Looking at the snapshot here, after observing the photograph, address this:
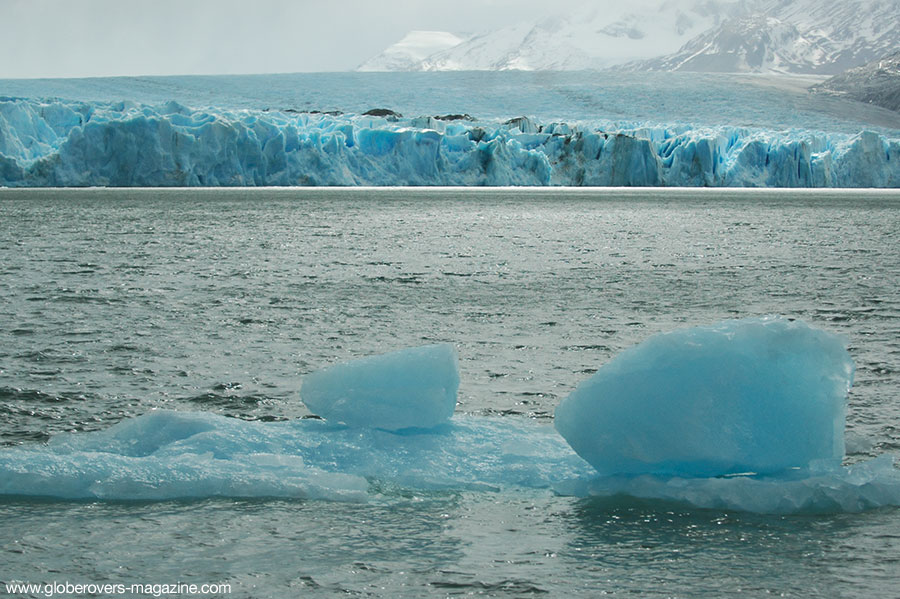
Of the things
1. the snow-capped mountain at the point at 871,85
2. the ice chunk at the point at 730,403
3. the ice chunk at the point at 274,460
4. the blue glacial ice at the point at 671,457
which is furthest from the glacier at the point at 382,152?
the ice chunk at the point at 730,403

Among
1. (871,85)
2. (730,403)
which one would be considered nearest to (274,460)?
(730,403)

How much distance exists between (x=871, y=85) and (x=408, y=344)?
72.3 metres

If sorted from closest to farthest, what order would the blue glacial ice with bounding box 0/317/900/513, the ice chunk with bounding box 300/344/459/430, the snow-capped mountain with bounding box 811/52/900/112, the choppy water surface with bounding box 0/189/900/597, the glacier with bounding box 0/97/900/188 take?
the choppy water surface with bounding box 0/189/900/597 → the blue glacial ice with bounding box 0/317/900/513 → the ice chunk with bounding box 300/344/459/430 → the glacier with bounding box 0/97/900/188 → the snow-capped mountain with bounding box 811/52/900/112

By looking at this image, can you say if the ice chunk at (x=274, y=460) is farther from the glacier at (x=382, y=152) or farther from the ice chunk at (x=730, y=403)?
the glacier at (x=382, y=152)

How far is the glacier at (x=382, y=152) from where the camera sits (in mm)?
37125

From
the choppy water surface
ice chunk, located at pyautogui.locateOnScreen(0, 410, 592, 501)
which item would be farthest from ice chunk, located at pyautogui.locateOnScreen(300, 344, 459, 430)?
the choppy water surface

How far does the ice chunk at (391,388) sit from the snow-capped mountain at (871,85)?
231 feet

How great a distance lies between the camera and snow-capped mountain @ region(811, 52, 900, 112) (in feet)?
227

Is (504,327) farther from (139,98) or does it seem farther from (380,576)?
(139,98)

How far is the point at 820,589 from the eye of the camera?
3.21 meters

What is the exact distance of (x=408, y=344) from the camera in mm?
8406

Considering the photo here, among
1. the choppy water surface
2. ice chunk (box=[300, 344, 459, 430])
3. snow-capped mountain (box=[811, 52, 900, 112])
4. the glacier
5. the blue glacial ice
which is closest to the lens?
the choppy water surface

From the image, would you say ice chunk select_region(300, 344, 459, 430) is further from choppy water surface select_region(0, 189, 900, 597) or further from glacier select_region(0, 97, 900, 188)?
glacier select_region(0, 97, 900, 188)

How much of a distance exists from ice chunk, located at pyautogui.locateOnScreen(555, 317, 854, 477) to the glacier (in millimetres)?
34419
